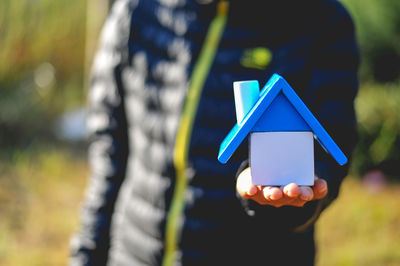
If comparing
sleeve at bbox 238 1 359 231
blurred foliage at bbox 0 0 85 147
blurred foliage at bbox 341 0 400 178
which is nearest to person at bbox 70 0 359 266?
sleeve at bbox 238 1 359 231

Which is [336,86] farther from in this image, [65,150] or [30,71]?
[30,71]

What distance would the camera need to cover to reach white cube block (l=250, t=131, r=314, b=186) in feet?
3.83

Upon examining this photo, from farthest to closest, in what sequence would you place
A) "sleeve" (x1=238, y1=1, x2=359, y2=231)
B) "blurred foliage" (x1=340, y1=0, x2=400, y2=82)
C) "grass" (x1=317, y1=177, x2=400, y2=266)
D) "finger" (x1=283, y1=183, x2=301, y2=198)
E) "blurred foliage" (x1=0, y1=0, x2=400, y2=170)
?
"blurred foliage" (x1=340, y1=0, x2=400, y2=82) → "blurred foliage" (x1=0, y1=0, x2=400, y2=170) → "grass" (x1=317, y1=177, x2=400, y2=266) → "sleeve" (x1=238, y1=1, x2=359, y2=231) → "finger" (x1=283, y1=183, x2=301, y2=198)

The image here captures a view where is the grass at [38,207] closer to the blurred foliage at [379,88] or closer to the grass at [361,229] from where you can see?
the grass at [361,229]

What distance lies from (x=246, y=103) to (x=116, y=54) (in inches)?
32.0

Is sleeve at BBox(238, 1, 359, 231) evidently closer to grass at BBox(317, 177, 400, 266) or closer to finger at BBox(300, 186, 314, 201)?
finger at BBox(300, 186, 314, 201)

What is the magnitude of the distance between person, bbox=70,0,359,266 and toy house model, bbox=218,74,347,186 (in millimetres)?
232

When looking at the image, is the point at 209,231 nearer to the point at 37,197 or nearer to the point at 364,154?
the point at 37,197

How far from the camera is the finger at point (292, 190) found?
108 cm

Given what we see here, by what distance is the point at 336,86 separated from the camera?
1.54 m

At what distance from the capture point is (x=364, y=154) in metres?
5.39

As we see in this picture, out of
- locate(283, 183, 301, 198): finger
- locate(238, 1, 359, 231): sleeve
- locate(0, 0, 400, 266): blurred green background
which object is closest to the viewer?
locate(283, 183, 301, 198): finger

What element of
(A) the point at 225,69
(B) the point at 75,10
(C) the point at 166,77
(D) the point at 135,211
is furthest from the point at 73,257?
(B) the point at 75,10

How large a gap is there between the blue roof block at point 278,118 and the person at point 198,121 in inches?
10.9
